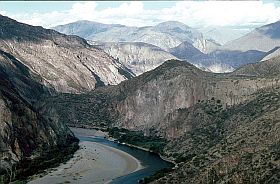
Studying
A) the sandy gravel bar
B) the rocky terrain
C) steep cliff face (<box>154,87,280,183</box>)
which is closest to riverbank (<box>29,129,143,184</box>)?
the sandy gravel bar

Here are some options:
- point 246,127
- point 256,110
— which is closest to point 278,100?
point 256,110

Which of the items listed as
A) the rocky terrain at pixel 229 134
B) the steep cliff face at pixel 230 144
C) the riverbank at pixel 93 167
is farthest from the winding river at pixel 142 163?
the steep cliff face at pixel 230 144

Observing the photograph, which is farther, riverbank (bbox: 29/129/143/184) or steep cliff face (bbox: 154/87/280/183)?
riverbank (bbox: 29/129/143/184)

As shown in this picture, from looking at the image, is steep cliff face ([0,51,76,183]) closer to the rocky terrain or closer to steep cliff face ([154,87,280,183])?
the rocky terrain

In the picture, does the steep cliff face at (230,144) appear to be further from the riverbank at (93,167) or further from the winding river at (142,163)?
the riverbank at (93,167)

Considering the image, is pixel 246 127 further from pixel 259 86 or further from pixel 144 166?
pixel 259 86

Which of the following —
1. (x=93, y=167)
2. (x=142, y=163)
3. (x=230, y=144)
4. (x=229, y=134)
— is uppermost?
(x=229, y=134)

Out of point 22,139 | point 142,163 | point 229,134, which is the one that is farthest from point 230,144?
point 22,139

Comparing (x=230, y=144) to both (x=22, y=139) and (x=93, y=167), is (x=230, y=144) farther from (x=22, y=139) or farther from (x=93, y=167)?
(x=22, y=139)

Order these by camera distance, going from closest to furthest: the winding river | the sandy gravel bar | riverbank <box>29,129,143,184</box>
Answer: the sandy gravel bar → riverbank <box>29,129,143,184</box> → the winding river
